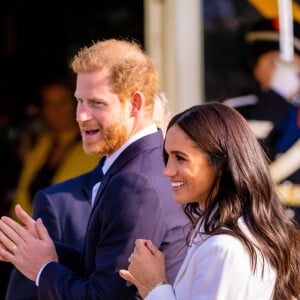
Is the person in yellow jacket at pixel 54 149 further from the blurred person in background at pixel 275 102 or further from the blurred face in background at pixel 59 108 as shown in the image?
the blurred person in background at pixel 275 102

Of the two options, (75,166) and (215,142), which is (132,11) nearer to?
(75,166)

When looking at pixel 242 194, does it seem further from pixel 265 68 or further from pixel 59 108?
pixel 59 108

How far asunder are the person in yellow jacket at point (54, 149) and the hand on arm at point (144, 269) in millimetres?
3232

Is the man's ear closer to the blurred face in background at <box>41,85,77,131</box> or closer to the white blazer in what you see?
the white blazer

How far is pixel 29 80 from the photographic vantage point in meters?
6.82

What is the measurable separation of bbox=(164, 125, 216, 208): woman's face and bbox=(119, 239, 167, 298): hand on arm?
6.8 inches

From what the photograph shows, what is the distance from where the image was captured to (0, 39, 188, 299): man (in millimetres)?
2926

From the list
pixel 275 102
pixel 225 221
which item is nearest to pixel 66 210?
pixel 225 221

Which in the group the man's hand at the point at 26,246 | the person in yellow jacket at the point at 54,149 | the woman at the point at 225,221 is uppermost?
the woman at the point at 225,221

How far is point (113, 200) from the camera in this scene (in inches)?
116

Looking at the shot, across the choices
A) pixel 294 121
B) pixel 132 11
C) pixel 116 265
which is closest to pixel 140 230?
pixel 116 265

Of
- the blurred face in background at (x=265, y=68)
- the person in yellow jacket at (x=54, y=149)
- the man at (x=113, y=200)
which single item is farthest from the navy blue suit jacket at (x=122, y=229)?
the person in yellow jacket at (x=54, y=149)

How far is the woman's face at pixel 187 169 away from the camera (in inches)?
103

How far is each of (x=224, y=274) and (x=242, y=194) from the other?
231 millimetres
